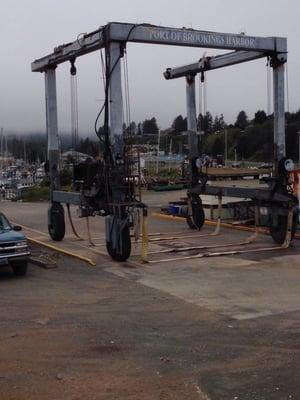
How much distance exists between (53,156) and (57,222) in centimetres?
212

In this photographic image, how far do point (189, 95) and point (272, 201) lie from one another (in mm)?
6821

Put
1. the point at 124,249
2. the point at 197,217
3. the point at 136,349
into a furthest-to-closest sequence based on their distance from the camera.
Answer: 1. the point at 197,217
2. the point at 124,249
3. the point at 136,349

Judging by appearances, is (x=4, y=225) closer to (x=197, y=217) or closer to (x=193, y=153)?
(x=197, y=217)

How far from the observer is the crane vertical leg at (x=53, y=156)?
64.8 feet

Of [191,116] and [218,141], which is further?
[218,141]

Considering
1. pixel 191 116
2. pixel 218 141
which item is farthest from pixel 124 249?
pixel 218 141

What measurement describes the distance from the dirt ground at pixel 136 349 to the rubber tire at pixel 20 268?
4.80ft

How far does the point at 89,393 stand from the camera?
6.30 meters

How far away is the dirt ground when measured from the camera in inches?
253

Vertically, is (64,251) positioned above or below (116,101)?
below

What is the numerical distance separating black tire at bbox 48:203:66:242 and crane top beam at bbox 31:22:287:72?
4359 millimetres

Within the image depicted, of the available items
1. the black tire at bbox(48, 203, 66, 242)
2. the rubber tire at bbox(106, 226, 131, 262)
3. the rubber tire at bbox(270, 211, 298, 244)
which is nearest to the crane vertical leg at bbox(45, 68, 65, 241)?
the black tire at bbox(48, 203, 66, 242)

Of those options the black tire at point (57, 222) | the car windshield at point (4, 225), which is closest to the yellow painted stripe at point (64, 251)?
the black tire at point (57, 222)

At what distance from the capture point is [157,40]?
53.6ft
